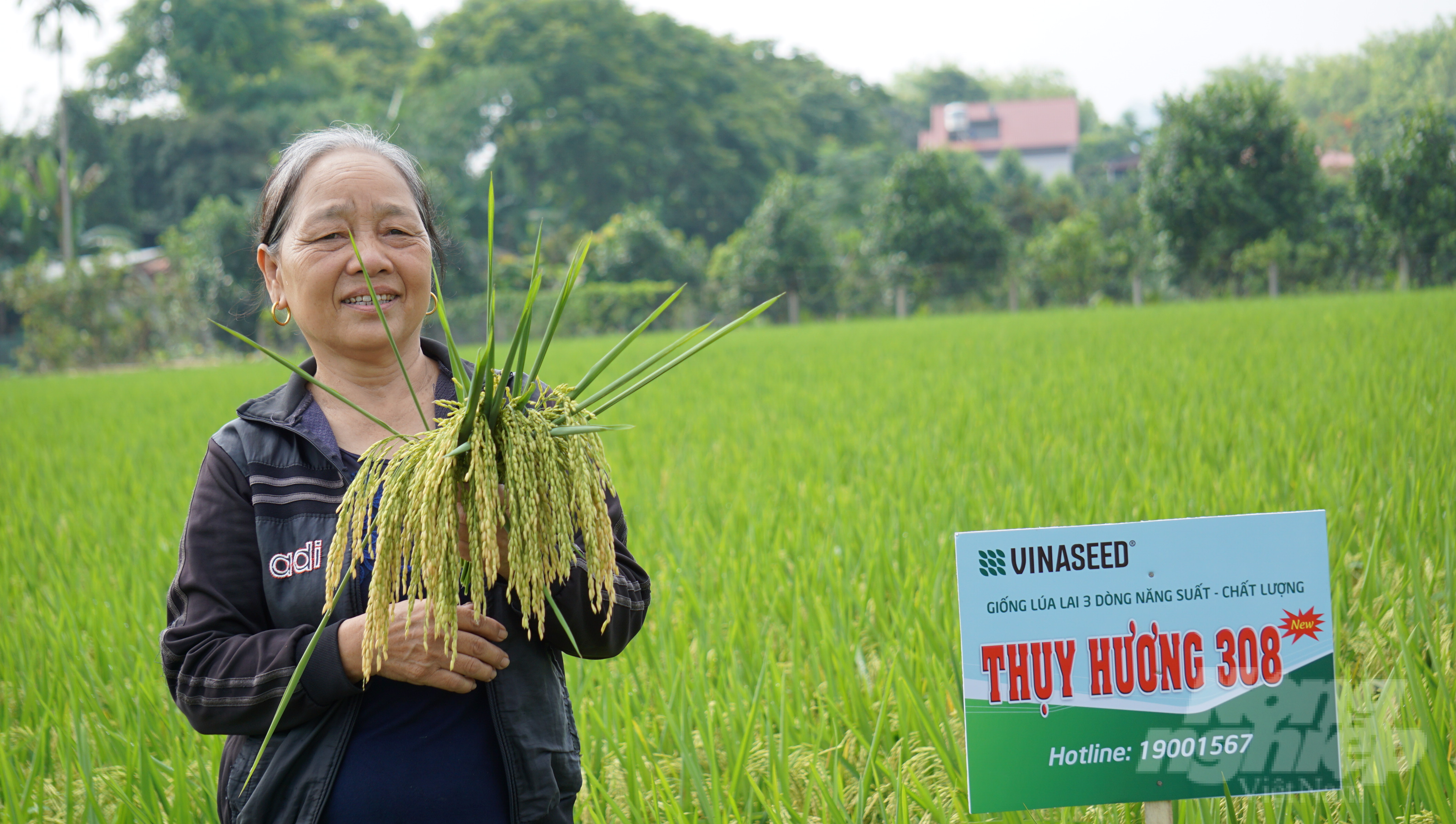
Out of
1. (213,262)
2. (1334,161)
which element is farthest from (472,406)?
(213,262)

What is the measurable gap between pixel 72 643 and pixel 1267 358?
5583 millimetres

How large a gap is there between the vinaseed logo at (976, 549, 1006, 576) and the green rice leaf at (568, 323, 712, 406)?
0.34 m

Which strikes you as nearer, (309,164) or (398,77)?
(309,164)

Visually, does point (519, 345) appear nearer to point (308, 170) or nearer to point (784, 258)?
point (308, 170)

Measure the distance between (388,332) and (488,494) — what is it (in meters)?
0.14

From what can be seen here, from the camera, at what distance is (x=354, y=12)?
1329 inches

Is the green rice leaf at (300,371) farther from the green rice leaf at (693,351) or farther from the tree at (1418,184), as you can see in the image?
the tree at (1418,184)

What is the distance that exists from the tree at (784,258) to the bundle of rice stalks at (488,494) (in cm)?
1902

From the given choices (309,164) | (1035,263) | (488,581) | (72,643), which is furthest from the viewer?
(1035,263)

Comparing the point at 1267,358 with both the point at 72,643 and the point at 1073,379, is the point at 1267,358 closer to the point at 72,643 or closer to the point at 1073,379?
the point at 1073,379

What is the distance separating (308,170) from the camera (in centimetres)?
94

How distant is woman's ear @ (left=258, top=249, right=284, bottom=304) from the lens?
993 millimetres

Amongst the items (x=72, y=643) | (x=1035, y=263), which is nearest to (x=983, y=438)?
(x=72, y=643)

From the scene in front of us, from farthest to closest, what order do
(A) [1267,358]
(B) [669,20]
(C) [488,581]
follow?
1. (B) [669,20]
2. (A) [1267,358]
3. (C) [488,581]
